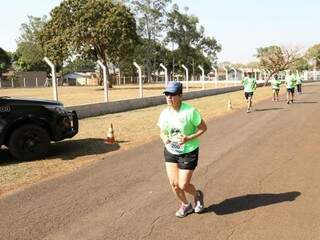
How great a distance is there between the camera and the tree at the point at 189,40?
96500 millimetres

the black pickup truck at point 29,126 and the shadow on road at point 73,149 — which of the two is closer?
the black pickup truck at point 29,126

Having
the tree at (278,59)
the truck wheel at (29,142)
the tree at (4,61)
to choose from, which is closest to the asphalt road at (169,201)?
the truck wheel at (29,142)

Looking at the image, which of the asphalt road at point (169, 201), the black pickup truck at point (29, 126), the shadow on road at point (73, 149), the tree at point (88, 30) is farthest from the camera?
the tree at point (88, 30)

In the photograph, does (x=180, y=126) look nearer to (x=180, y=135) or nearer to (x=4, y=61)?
(x=180, y=135)

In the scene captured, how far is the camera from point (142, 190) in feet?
23.0

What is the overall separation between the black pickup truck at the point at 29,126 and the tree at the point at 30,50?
8518cm

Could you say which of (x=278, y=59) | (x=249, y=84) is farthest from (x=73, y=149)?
(x=278, y=59)

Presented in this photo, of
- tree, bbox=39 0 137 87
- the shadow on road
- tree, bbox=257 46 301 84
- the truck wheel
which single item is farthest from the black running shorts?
tree, bbox=257 46 301 84

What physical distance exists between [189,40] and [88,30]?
52640mm

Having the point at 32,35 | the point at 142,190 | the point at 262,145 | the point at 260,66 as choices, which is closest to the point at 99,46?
the point at 260,66

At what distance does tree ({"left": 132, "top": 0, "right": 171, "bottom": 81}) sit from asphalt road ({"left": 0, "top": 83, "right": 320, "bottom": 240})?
7785 cm

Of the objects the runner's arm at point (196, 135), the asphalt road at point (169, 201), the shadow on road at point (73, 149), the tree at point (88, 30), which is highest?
the tree at point (88, 30)

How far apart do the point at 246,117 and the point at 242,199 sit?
1187 centimetres

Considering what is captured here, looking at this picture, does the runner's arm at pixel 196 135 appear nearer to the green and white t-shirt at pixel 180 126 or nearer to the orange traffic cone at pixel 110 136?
the green and white t-shirt at pixel 180 126
